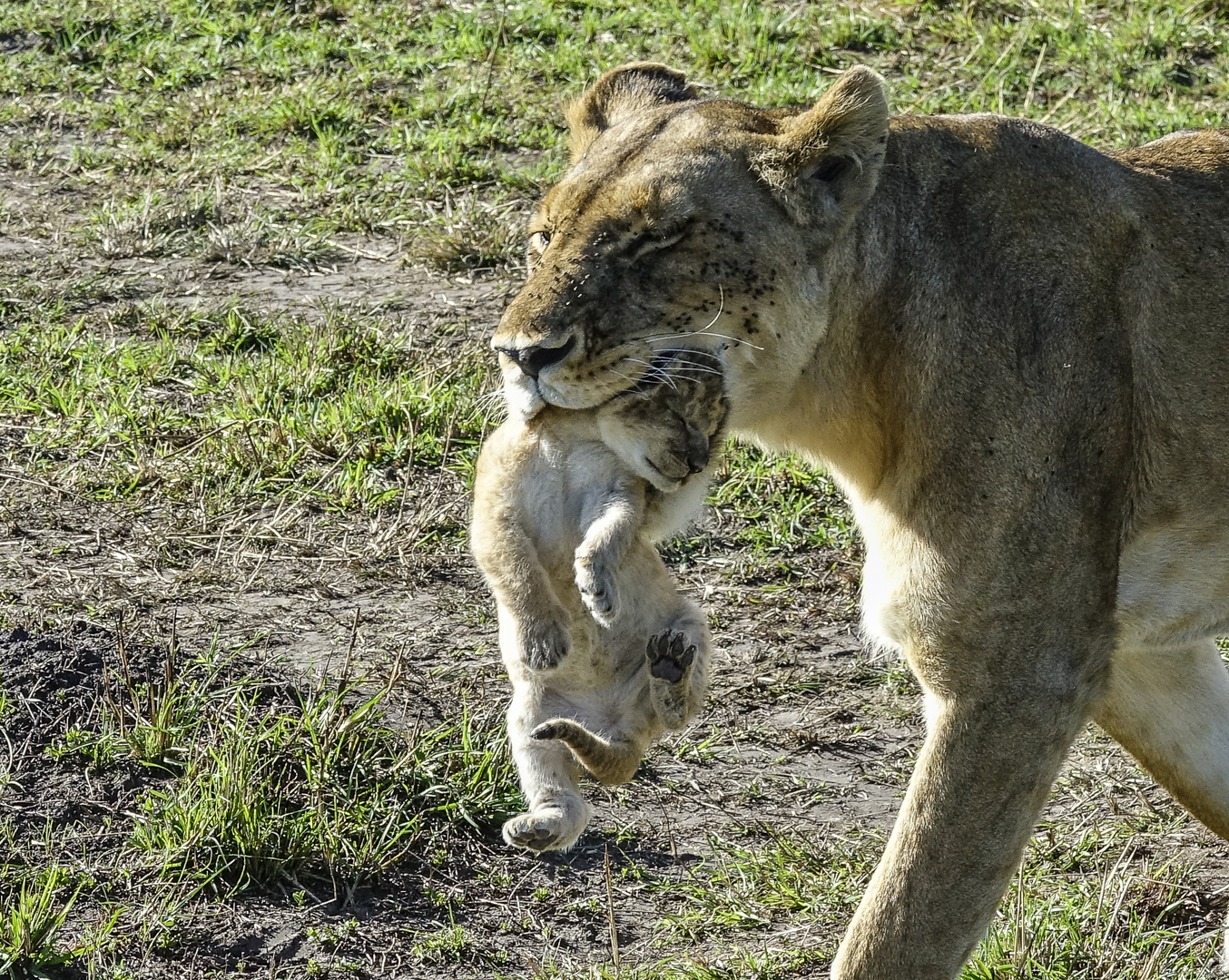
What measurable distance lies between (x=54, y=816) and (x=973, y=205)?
2.53 meters

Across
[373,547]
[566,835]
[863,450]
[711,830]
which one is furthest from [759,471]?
[566,835]

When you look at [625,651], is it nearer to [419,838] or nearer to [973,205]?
[419,838]

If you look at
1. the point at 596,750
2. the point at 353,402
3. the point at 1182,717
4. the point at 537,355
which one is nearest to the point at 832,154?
the point at 537,355

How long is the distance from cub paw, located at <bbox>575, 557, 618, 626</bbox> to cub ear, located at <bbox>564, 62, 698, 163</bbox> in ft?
3.58

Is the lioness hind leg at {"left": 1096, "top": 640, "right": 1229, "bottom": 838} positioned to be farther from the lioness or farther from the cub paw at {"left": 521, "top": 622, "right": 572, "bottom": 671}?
the cub paw at {"left": 521, "top": 622, "right": 572, "bottom": 671}

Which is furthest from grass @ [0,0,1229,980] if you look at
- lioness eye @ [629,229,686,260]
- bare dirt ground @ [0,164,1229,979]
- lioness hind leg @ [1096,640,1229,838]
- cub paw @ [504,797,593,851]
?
lioness eye @ [629,229,686,260]

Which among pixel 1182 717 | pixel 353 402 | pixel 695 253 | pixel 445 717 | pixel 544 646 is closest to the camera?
pixel 695 253

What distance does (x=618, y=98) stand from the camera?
154 inches

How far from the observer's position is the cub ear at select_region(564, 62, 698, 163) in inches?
152

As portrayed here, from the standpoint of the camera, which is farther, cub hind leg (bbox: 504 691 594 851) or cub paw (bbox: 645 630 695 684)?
cub paw (bbox: 645 630 695 684)

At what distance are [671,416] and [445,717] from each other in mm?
1527

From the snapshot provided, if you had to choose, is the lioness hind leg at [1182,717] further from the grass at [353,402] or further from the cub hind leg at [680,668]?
the cub hind leg at [680,668]

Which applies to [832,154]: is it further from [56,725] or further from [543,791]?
[56,725]

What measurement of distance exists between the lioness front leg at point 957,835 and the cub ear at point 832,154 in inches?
37.5
